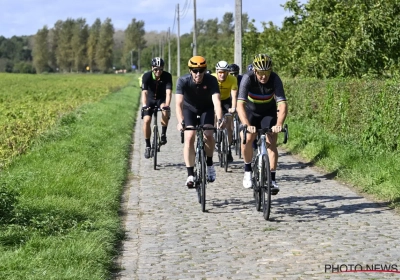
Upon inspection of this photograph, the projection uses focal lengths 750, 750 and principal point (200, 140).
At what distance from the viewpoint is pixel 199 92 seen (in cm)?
1034

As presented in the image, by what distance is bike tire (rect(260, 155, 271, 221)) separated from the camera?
28.7 ft

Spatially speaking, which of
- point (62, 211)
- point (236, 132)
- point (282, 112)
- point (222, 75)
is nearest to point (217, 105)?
point (282, 112)

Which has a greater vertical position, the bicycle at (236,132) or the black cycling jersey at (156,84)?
the black cycling jersey at (156,84)

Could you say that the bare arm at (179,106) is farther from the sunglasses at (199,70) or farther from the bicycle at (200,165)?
the sunglasses at (199,70)

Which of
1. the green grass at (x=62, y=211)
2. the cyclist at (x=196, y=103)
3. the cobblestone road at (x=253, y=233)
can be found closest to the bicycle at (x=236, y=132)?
the green grass at (x=62, y=211)

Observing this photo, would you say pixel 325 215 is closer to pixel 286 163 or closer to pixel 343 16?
pixel 286 163

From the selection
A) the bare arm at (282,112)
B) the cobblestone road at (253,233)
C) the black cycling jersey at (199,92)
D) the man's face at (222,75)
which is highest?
the man's face at (222,75)

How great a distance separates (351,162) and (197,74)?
13.2ft

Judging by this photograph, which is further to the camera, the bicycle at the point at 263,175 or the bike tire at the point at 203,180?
the bike tire at the point at 203,180

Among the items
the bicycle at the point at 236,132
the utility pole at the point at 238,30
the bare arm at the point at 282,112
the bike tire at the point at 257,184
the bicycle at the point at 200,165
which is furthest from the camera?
the utility pole at the point at 238,30

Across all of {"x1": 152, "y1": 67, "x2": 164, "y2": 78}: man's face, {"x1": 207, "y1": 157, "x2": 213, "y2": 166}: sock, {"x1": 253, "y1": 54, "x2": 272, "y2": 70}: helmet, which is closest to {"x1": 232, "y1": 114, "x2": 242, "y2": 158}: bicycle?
{"x1": 152, "y1": 67, "x2": 164, "y2": 78}: man's face

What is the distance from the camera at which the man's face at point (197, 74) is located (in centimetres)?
1003

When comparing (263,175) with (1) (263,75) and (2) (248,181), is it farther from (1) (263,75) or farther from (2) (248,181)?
(1) (263,75)

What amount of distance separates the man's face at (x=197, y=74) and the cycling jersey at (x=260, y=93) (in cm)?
75
